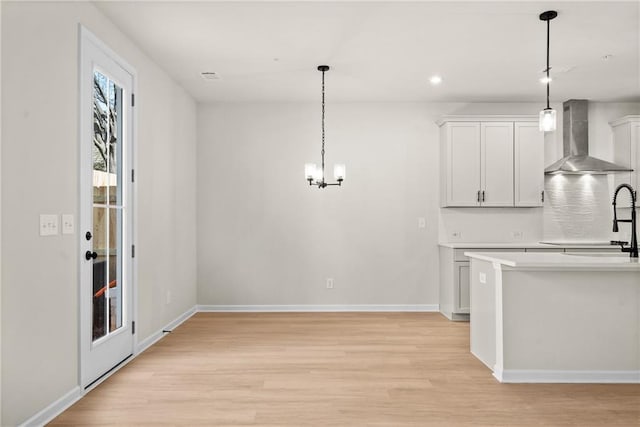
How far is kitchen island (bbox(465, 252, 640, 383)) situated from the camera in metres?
3.31

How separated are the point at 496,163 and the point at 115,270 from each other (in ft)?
14.4

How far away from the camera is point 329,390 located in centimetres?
316

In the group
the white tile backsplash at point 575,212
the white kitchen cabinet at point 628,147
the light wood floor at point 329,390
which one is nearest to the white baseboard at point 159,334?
the light wood floor at point 329,390

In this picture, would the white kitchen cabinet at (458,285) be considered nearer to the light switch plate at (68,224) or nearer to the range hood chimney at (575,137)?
the range hood chimney at (575,137)

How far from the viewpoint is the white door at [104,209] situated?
3.07 m

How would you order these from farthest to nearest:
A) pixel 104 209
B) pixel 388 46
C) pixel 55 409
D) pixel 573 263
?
pixel 388 46 → pixel 104 209 → pixel 573 263 → pixel 55 409

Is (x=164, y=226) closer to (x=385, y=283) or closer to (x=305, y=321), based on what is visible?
(x=305, y=321)

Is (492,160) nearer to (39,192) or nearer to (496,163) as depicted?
(496,163)

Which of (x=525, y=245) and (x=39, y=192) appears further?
(x=525, y=245)

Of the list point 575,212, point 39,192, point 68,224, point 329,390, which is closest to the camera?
point 39,192

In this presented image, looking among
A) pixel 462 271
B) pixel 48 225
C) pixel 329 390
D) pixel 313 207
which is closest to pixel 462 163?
pixel 462 271

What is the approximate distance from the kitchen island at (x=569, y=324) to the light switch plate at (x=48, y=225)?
115 inches

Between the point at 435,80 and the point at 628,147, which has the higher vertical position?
the point at 435,80

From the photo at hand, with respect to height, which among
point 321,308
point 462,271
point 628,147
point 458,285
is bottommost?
point 321,308
